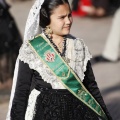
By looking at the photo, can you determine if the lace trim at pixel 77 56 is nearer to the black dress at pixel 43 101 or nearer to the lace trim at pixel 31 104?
the black dress at pixel 43 101

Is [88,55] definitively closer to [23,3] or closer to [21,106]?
[21,106]

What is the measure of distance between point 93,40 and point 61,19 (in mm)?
8342

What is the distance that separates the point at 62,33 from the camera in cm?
396

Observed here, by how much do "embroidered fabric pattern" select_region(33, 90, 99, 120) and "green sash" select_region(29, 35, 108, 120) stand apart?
0.06 m

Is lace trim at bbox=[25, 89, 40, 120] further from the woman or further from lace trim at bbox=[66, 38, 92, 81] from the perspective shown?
lace trim at bbox=[66, 38, 92, 81]

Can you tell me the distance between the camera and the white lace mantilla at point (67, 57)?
3.91m

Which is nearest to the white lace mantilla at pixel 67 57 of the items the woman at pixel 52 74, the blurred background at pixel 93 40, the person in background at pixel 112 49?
the woman at pixel 52 74

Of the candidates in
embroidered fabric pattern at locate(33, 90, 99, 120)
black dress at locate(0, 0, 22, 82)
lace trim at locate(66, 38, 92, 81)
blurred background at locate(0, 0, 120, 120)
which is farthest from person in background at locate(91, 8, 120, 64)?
embroidered fabric pattern at locate(33, 90, 99, 120)

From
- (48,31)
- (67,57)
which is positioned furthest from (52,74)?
(48,31)

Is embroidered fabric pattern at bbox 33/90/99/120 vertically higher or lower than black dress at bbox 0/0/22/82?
lower

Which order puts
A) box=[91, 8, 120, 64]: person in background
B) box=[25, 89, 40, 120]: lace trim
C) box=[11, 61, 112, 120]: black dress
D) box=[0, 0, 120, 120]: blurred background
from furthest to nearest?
1. box=[91, 8, 120, 64]: person in background
2. box=[0, 0, 120, 120]: blurred background
3. box=[25, 89, 40, 120]: lace trim
4. box=[11, 61, 112, 120]: black dress

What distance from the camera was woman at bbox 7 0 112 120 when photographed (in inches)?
154

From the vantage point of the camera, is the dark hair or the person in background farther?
the person in background

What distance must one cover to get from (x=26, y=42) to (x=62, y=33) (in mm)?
267
